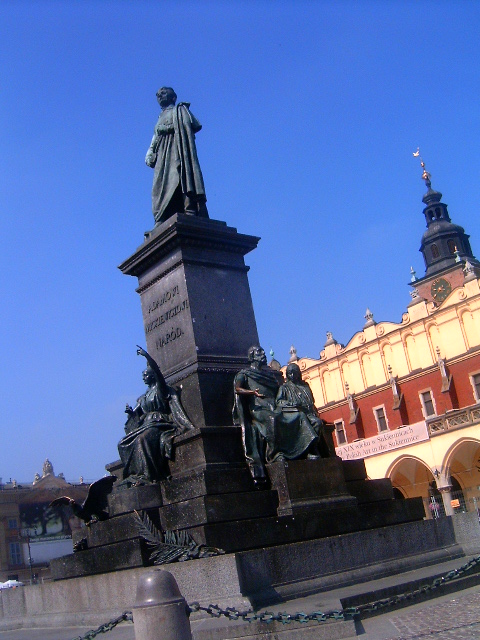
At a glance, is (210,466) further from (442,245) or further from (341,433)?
(442,245)

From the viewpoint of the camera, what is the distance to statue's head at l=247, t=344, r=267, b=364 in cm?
846

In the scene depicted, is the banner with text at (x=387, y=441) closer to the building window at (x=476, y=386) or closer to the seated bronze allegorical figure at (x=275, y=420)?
the building window at (x=476, y=386)

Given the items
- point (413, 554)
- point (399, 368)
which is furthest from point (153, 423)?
point (399, 368)

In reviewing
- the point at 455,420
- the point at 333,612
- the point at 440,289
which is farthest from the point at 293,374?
the point at 440,289

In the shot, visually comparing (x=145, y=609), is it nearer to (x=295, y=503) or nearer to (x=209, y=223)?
(x=295, y=503)

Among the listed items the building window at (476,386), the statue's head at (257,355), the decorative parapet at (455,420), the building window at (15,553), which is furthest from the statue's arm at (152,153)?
the building window at (15,553)

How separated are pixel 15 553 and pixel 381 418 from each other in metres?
41.4

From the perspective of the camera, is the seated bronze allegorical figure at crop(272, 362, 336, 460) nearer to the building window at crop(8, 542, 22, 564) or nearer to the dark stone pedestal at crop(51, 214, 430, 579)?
the dark stone pedestal at crop(51, 214, 430, 579)

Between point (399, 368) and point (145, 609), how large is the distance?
38.2 meters

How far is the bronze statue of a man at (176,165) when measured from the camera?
32.8 ft

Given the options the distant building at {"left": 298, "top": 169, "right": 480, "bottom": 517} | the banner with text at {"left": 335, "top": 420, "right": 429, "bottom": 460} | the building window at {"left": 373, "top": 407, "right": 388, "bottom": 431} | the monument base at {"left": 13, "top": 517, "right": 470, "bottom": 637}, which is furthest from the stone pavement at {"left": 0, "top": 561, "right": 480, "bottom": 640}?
the building window at {"left": 373, "top": 407, "right": 388, "bottom": 431}

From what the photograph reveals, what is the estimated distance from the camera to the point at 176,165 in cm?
1015

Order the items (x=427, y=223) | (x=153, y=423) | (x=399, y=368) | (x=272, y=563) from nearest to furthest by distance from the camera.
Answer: (x=272, y=563)
(x=153, y=423)
(x=399, y=368)
(x=427, y=223)

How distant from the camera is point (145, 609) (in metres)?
4.32
